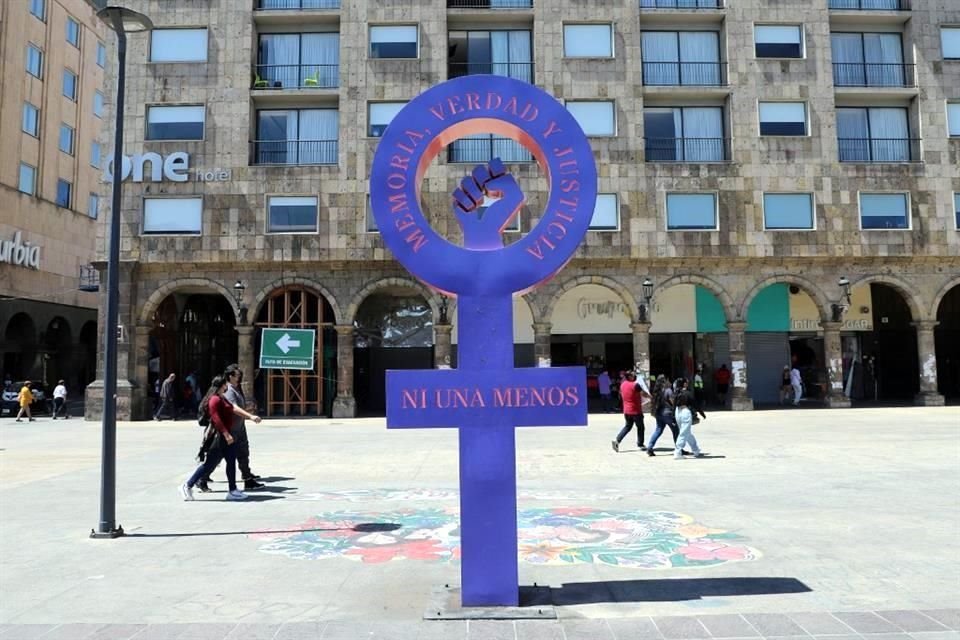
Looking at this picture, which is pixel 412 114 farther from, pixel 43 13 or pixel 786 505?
pixel 43 13

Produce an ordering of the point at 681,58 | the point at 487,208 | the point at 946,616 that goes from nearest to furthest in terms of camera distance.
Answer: the point at 946,616 → the point at 487,208 → the point at 681,58

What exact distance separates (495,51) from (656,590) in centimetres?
2574

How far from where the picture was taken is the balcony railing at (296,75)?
2773 cm

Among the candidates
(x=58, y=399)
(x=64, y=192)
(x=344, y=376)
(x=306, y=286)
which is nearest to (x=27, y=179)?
(x=64, y=192)

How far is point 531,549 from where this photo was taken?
23.8ft

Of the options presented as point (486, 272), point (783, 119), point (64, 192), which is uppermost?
point (64, 192)

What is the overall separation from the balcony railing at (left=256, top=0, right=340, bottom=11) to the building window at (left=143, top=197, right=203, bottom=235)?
8.24 metres

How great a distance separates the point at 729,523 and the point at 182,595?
5848 millimetres

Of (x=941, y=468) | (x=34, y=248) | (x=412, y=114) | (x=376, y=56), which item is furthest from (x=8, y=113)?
(x=941, y=468)

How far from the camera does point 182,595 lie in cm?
583

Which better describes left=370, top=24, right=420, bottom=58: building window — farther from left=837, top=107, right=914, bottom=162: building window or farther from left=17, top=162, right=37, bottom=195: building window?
left=17, top=162, right=37, bottom=195: building window

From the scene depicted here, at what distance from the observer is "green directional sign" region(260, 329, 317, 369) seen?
26.3 metres

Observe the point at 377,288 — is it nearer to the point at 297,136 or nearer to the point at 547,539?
the point at 297,136

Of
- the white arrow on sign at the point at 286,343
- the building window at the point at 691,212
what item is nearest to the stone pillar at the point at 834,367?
the building window at the point at 691,212
